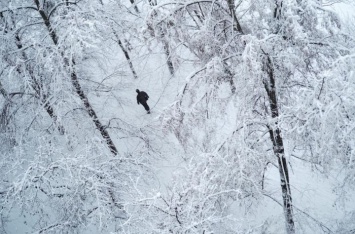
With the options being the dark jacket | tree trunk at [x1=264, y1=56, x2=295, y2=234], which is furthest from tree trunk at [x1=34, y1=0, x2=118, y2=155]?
tree trunk at [x1=264, y1=56, x2=295, y2=234]

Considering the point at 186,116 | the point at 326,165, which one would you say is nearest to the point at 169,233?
the point at 186,116

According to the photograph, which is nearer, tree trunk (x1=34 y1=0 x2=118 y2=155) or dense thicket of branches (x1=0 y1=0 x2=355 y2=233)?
dense thicket of branches (x1=0 y1=0 x2=355 y2=233)

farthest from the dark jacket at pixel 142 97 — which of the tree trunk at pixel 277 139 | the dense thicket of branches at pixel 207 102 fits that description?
the tree trunk at pixel 277 139

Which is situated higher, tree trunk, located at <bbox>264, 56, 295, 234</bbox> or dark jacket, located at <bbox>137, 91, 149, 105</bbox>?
dark jacket, located at <bbox>137, 91, 149, 105</bbox>

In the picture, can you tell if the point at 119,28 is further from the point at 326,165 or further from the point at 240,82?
the point at 326,165

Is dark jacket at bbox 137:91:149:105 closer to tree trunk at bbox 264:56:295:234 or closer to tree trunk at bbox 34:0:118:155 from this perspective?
tree trunk at bbox 34:0:118:155

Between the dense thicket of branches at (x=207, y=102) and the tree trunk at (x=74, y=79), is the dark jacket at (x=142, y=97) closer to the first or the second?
the tree trunk at (x=74, y=79)

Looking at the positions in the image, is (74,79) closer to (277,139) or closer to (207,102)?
(207,102)

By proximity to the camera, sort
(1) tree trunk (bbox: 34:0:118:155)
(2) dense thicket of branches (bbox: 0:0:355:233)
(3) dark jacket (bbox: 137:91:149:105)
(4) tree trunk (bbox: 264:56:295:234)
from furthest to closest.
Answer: (3) dark jacket (bbox: 137:91:149:105) < (1) tree trunk (bbox: 34:0:118:155) < (4) tree trunk (bbox: 264:56:295:234) < (2) dense thicket of branches (bbox: 0:0:355:233)

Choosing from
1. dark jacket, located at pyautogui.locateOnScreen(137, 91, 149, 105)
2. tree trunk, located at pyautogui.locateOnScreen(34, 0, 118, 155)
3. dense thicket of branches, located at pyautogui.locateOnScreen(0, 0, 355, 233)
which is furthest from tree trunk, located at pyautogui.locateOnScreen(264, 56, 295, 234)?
dark jacket, located at pyautogui.locateOnScreen(137, 91, 149, 105)

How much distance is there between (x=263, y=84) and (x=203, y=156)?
72.8 inches

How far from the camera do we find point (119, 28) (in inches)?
312

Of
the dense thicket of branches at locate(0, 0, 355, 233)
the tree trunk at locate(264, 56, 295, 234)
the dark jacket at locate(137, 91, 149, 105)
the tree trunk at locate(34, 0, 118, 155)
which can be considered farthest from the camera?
the dark jacket at locate(137, 91, 149, 105)

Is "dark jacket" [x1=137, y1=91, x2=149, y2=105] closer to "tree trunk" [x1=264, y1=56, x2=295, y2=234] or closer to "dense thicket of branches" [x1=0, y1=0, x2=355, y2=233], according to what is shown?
"dense thicket of branches" [x1=0, y1=0, x2=355, y2=233]
